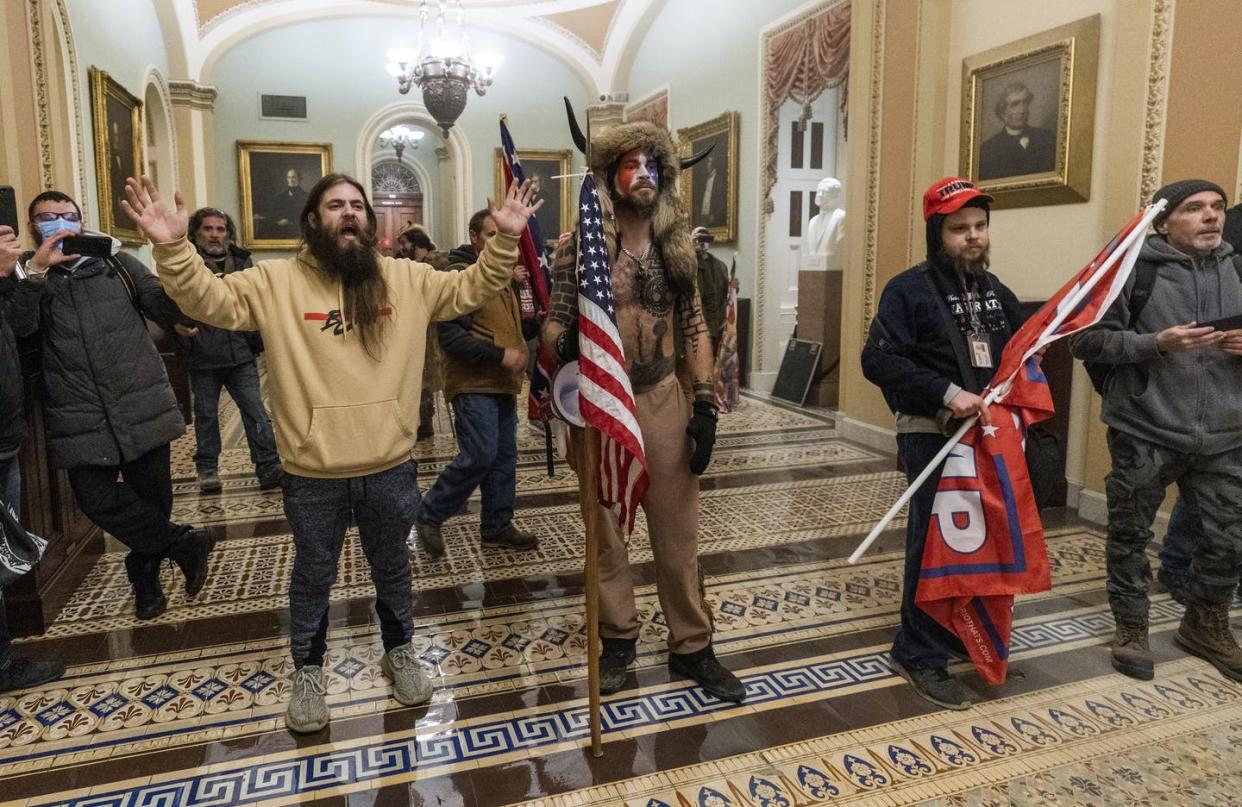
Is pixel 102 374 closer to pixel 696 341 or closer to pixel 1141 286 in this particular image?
pixel 696 341

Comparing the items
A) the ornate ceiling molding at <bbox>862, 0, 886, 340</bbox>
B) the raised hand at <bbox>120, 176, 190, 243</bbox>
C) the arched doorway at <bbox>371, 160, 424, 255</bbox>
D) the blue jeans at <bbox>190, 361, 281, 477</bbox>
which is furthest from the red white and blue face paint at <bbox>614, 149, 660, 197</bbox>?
the arched doorway at <bbox>371, 160, 424, 255</bbox>

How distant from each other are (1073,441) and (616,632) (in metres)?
3.37

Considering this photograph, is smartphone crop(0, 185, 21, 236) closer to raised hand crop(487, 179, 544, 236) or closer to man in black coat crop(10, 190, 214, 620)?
man in black coat crop(10, 190, 214, 620)

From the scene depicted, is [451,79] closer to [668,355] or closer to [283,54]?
[283,54]

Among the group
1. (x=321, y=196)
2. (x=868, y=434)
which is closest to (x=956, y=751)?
(x=321, y=196)

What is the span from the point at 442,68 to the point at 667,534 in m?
8.26

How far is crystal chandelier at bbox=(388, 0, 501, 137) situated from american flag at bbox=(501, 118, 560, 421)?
22.2ft

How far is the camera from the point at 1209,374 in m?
2.88

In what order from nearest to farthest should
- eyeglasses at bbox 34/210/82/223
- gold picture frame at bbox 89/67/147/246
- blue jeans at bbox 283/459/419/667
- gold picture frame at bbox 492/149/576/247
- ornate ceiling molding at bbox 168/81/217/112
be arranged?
blue jeans at bbox 283/459/419/667
eyeglasses at bbox 34/210/82/223
gold picture frame at bbox 89/67/147/246
ornate ceiling molding at bbox 168/81/217/112
gold picture frame at bbox 492/149/576/247

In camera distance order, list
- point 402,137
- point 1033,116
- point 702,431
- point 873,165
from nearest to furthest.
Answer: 1. point 702,431
2. point 1033,116
3. point 873,165
4. point 402,137

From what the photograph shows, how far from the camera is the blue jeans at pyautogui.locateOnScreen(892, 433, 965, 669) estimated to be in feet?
9.33

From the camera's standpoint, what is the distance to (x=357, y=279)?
8.13 ft

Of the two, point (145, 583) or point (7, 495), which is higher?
point (7, 495)

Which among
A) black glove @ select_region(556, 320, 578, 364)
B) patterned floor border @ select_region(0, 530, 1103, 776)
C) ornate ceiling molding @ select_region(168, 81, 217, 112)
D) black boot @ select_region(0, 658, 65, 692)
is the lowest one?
patterned floor border @ select_region(0, 530, 1103, 776)
